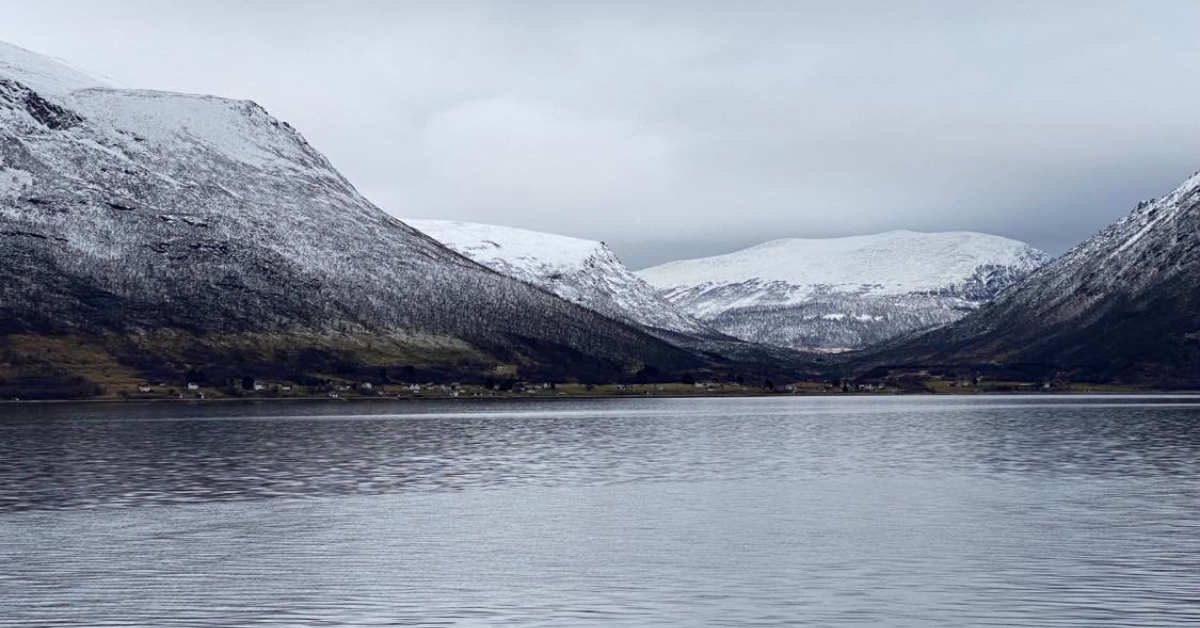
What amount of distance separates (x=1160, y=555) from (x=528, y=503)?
41516mm

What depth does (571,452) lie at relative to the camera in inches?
5674

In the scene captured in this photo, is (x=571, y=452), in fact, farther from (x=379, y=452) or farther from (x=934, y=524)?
(x=934, y=524)

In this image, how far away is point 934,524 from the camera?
252 feet

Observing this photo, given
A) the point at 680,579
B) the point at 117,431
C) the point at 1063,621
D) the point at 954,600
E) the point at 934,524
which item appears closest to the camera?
the point at 1063,621

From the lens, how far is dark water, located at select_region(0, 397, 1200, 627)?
5159 cm

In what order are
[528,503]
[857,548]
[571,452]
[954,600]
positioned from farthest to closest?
[571,452], [528,503], [857,548], [954,600]

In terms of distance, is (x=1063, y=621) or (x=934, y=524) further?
(x=934, y=524)

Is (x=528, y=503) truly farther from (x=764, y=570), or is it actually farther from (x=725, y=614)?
(x=725, y=614)

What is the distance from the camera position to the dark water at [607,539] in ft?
169

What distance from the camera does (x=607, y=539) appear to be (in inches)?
2835

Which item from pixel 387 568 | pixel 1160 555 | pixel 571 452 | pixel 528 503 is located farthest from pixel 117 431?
pixel 1160 555

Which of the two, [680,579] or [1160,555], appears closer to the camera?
[680,579]

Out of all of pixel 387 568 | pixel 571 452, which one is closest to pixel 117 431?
pixel 571 452

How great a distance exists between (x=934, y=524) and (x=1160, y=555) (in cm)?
1567
